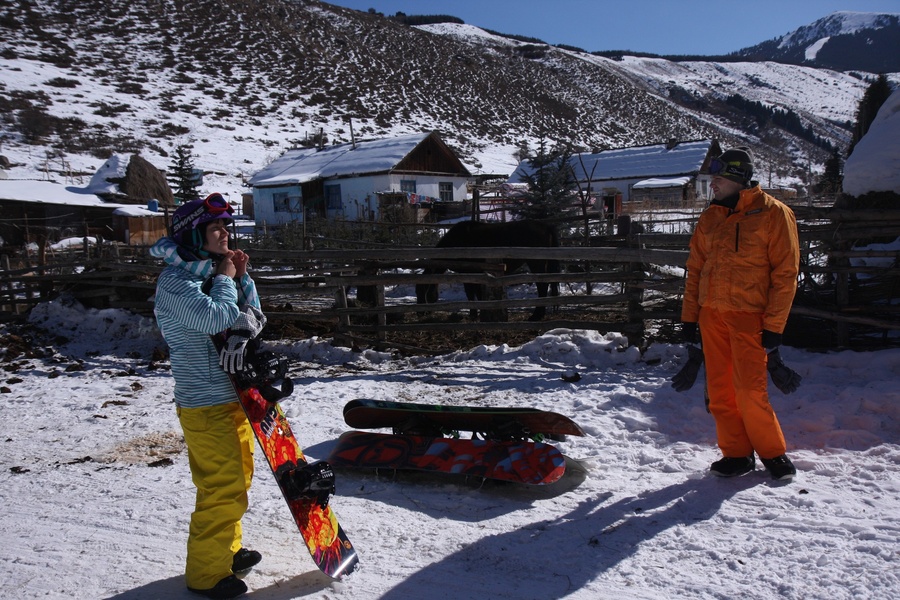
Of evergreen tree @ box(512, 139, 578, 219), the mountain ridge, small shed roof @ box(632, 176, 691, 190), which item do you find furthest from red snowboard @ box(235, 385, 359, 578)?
the mountain ridge

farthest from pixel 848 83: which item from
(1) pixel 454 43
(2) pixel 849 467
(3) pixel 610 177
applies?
(2) pixel 849 467

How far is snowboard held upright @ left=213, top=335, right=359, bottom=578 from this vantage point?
2.61 metres

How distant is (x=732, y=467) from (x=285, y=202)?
29.7m

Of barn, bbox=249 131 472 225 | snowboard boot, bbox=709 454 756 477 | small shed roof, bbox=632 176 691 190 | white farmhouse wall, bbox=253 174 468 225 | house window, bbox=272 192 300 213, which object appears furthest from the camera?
small shed roof, bbox=632 176 691 190

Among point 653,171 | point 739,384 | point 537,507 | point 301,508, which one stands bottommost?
point 537,507

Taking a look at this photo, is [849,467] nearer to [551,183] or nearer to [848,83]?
[551,183]

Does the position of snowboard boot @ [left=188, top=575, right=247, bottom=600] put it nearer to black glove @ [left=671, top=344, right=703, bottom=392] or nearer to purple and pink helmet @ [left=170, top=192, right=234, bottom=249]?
purple and pink helmet @ [left=170, top=192, right=234, bottom=249]

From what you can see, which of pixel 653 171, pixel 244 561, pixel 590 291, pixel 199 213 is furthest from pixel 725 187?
pixel 653 171

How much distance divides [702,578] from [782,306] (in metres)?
1.51

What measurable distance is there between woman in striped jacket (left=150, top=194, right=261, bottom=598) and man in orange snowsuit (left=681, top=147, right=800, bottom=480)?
2.60 m

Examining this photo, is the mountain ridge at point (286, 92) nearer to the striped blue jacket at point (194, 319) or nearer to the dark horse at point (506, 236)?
the dark horse at point (506, 236)

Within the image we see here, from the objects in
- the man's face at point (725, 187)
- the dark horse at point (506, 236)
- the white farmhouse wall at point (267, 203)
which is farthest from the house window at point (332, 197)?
the man's face at point (725, 187)

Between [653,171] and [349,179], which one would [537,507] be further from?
[653,171]

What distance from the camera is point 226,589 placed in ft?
8.36
